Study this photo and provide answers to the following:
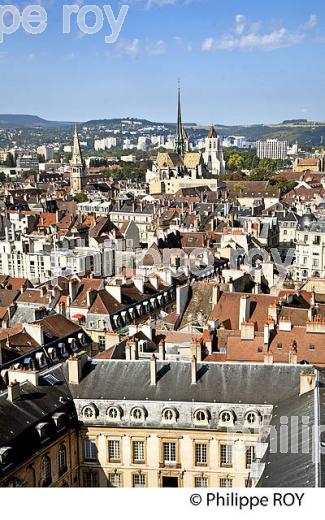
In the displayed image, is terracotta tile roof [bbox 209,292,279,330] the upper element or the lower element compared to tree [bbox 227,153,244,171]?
lower

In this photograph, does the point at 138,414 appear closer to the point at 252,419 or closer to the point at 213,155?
the point at 252,419

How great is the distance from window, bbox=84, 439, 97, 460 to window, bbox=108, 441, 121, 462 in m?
0.49

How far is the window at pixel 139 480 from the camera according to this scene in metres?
21.5

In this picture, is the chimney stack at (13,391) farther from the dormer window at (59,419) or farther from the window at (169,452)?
the window at (169,452)

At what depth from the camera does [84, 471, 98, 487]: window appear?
2173 cm

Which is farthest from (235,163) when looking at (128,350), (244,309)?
(128,350)

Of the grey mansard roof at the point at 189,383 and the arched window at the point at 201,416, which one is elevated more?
the grey mansard roof at the point at 189,383

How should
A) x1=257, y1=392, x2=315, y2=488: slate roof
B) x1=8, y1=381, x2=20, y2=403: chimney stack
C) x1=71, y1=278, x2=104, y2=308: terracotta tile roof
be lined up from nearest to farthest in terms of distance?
x1=257, y1=392, x2=315, y2=488: slate roof < x1=8, y1=381, x2=20, y2=403: chimney stack < x1=71, y1=278, x2=104, y2=308: terracotta tile roof

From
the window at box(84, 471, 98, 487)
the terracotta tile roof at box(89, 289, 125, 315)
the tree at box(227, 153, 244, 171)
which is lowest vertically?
the window at box(84, 471, 98, 487)

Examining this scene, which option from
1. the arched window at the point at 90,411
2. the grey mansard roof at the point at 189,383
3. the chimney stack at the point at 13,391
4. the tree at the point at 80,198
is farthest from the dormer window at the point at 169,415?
the tree at the point at 80,198

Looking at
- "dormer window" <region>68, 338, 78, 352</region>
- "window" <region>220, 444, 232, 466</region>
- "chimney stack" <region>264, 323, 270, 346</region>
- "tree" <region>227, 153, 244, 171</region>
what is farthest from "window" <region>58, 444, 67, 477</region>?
"tree" <region>227, 153, 244, 171</region>

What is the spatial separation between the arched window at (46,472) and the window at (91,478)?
1822mm

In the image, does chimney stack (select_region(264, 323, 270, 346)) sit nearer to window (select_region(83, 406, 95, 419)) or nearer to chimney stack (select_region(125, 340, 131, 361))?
chimney stack (select_region(125, 340, 131, 361))

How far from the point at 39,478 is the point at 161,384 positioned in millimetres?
4718
